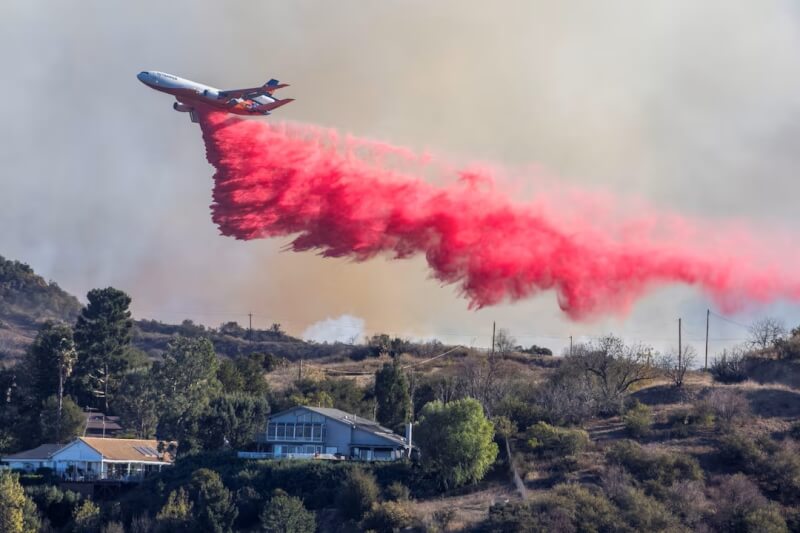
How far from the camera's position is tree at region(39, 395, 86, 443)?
97.9 m

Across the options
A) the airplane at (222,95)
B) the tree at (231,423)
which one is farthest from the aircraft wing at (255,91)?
the tree at (231,423)

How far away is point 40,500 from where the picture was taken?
77250 mm

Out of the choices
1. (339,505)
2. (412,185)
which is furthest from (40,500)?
(412,185)

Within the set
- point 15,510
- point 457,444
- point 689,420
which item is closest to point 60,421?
point 15,510

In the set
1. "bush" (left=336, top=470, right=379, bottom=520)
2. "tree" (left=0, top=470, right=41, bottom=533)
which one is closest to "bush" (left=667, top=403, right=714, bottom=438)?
"bush" (left=336, top=470, right=379, bottom=520)

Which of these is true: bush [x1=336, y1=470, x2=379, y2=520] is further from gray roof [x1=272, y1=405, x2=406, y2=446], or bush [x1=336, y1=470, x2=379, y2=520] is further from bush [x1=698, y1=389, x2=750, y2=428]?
bush [x1=698, y1=389, x2=750, y2=428]

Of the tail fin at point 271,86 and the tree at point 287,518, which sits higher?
the tail fin at point 271,86

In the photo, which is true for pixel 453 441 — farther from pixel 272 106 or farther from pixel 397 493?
pixel 272 106

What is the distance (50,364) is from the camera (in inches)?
4124

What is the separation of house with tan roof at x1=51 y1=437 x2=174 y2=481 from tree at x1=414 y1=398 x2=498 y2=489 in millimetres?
22315

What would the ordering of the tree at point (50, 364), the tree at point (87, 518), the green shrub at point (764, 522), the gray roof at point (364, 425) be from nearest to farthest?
the green shrub at point (764, 522) < the tree at point (87, 518) < the gray roof at point (364, 425) < the tree at point (50, 364)

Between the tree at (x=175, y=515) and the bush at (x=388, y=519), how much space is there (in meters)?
11.7

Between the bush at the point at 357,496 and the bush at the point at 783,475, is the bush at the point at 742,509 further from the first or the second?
the bush at the point at 357,496

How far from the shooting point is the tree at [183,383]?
310ft
